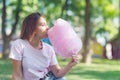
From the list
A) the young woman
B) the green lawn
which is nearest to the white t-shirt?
the young woman

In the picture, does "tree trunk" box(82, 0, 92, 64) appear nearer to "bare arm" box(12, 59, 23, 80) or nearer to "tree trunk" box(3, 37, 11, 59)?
"tree trunk" box(3, 37, 11, 59)

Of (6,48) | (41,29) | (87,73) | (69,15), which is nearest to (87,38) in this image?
(6,48)

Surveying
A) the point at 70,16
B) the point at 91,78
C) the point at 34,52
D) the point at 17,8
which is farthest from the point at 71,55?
the point at 70,16

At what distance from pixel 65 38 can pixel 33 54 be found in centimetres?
42

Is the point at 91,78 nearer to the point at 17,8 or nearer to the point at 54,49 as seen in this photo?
the point at 54,49

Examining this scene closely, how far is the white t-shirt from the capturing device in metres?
3.88

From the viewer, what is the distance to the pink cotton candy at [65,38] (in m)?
3.69

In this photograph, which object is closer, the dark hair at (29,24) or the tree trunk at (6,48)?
the dark hair at (29,24)

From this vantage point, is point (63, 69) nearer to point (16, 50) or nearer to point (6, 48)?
point (16, 50)

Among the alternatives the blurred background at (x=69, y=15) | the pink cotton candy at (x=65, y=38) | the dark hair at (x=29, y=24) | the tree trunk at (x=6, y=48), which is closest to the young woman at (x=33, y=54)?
the dark hair at (x=29, y=24)

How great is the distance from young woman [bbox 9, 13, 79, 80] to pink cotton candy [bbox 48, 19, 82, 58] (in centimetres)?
12

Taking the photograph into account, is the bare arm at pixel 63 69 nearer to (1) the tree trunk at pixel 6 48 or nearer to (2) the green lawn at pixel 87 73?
(2) the green lawn at pixel 87 73

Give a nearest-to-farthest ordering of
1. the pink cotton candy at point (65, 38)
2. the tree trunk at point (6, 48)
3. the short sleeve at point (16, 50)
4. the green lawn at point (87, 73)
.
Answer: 1. the pink cotton candy at point (65, 38)
2. the short sleeve at point (16, 50)
3. the green lawn at point (87, 73)
4. the tree trunk at point (6, 48)

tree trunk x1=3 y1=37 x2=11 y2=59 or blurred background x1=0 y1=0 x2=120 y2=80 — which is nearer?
blurred background x1=0 y1=0 x2=120 y2=80
